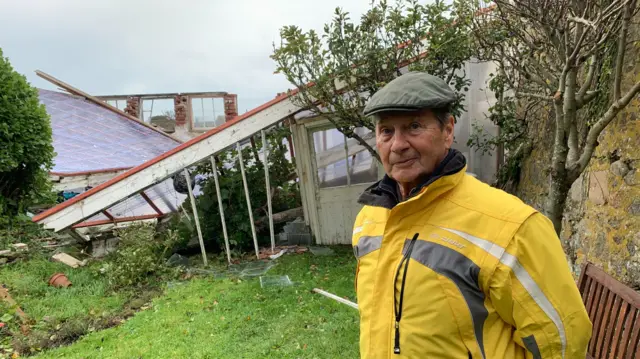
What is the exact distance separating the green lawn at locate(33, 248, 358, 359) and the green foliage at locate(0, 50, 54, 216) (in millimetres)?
3632

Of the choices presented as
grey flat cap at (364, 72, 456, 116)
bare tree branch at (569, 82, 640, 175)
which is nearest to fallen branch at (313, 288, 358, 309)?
bare tree branch at (569, 82, 640, 175)

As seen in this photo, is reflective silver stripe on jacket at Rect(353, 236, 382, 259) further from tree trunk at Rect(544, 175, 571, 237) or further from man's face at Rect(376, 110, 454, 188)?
tree trunk at Rect(544, 175, 571, 237)

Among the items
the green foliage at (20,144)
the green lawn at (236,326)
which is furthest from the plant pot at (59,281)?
the green foliage at (20,144)

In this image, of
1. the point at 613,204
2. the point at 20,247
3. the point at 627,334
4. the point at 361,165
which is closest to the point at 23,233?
the point at 20,247

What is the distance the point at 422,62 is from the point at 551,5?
3083 mm

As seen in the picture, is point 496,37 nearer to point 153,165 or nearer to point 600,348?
point 600,348

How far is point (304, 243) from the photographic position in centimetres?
793

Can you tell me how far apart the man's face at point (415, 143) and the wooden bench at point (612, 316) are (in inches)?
66.4

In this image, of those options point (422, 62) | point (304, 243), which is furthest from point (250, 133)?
point (422, 62)

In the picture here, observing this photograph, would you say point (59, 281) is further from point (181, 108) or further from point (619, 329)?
point (181, 108)

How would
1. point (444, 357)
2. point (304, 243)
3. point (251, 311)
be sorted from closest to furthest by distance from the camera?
point (444, 357), point (251, 311), point (304, 243)

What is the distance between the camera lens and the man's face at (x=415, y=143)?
4.60ft

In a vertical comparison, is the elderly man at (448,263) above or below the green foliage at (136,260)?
above

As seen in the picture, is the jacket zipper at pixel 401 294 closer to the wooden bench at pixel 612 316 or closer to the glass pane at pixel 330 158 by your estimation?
the wooden bench at pixel 612 316
